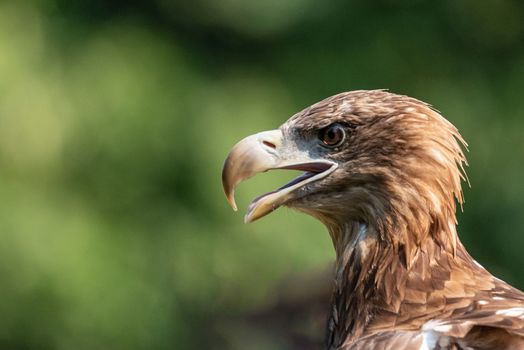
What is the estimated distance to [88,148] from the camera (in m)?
9.23

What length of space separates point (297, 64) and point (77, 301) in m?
2.31

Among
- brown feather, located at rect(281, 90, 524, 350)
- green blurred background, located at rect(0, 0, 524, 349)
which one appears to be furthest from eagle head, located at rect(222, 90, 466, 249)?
green blurred background, located at rect(0, 0, 524, 349)

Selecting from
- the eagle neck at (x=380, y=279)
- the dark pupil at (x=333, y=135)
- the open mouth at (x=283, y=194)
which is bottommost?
the eagle neck at (x=380, y=279)

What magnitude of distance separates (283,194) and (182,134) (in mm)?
4874

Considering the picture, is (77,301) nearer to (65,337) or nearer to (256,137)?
(65,337)

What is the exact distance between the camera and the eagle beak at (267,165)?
4352mm

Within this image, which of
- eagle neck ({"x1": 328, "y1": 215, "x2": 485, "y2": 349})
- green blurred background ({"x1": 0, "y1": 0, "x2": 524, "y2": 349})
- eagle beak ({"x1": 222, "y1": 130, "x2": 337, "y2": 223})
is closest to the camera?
eagle neck ({"x1": 328, "y1": 215, "x2": 485, "y2": 349})

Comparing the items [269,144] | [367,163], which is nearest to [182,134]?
[269,144]

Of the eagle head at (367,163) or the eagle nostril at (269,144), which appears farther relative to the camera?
the eagle nostril at (269,144)

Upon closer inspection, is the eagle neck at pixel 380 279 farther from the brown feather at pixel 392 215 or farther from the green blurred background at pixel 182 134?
the green blurred background at pixel 182 134

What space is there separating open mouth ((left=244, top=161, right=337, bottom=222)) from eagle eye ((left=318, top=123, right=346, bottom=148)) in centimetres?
7

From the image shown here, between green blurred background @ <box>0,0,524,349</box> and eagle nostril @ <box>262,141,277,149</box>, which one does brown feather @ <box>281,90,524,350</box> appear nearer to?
eagle nostril @ <box>262,141,277,149</box>

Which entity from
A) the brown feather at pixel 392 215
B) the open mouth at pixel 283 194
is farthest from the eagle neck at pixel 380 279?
the open mouth at pixel 283 194

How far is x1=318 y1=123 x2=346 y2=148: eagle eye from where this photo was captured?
14.3 ft
